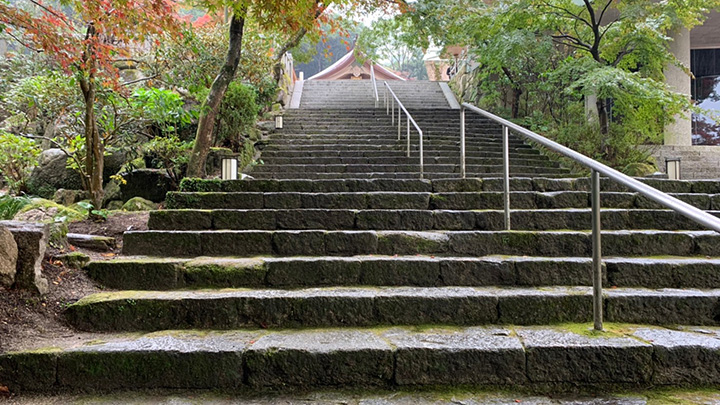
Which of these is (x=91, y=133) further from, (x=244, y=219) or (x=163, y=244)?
(x=244, y=219)

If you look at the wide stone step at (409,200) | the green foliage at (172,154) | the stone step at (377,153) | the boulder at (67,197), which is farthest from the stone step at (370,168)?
the boulder at (67,197)

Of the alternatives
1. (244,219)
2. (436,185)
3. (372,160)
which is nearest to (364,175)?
(372,160)

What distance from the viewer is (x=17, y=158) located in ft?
18.9

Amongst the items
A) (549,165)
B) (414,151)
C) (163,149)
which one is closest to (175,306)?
(163,149)

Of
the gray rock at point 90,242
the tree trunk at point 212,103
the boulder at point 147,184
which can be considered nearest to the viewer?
the gray rock at point 90,242

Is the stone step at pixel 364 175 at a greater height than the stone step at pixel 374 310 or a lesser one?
greater

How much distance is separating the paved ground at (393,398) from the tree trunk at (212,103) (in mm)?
3619

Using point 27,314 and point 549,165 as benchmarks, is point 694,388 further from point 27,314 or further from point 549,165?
point 549,165

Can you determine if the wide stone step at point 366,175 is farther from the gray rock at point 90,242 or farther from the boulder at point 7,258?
the boulder at point 7,258

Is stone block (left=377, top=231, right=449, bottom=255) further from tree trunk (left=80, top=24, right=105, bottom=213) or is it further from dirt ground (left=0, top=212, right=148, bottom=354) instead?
tree trunk (left=80, top=24, right=105, bottom=213)

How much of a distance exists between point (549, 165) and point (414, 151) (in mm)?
2433

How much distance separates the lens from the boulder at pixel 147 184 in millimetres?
6059

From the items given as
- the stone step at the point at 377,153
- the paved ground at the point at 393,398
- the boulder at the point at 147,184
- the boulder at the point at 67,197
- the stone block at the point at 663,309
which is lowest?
the paved ground at the point at 393,398

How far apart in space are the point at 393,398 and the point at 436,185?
2.67 meters
